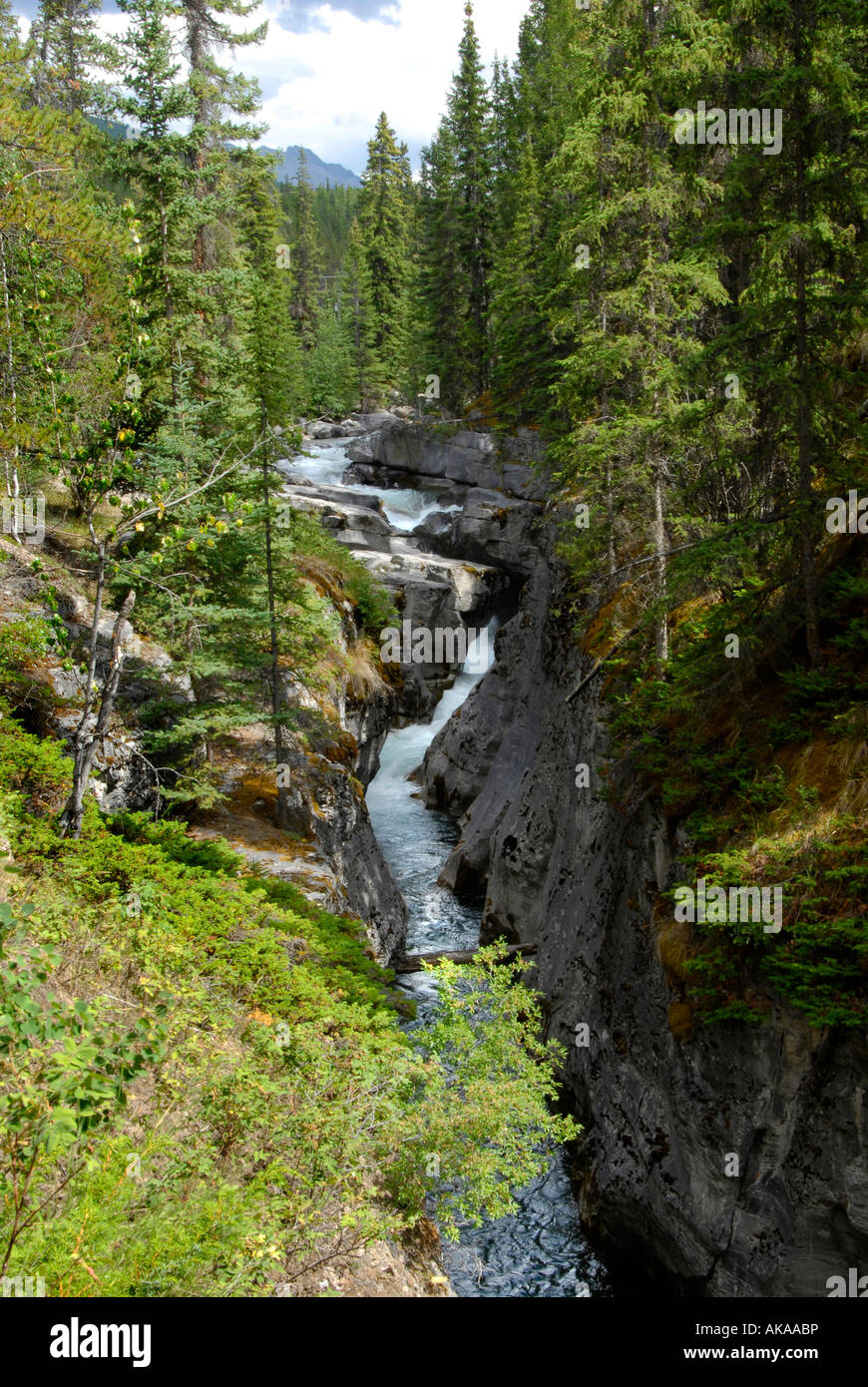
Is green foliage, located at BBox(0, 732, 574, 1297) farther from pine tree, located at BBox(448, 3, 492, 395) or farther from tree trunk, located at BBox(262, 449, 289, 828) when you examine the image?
pine tree, located at BBox(448, 3, 492, 395)

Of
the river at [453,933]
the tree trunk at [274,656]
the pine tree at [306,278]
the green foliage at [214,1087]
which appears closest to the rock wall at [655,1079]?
the river at [453,933]

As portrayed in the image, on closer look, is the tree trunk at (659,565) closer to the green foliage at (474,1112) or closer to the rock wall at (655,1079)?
the rock wall at (655,1079)

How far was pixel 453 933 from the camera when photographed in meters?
22.7

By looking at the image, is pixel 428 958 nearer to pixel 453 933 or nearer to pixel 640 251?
pixel 453 933

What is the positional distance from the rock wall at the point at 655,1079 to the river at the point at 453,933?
752 mm

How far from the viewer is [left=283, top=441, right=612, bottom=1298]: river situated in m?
12.5

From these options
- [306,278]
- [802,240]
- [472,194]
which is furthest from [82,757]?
[306,278]

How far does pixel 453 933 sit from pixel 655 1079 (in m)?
11.8

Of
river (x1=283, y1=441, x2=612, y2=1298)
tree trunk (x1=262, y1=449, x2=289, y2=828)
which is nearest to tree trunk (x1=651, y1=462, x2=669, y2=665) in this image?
tree trunk (x1=262, y1=449, x2=289, y2=828)

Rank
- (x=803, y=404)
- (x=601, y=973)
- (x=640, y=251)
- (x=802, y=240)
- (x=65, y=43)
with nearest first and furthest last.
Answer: (x=802, y=240), (x=803, y=404), (x=601, y=973), (x=640, y=251), (x=65, y=43)

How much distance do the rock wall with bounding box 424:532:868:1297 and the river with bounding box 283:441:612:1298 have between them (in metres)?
0.75

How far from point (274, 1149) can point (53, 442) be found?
818 centimetres

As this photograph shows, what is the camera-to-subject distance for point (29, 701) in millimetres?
13594
